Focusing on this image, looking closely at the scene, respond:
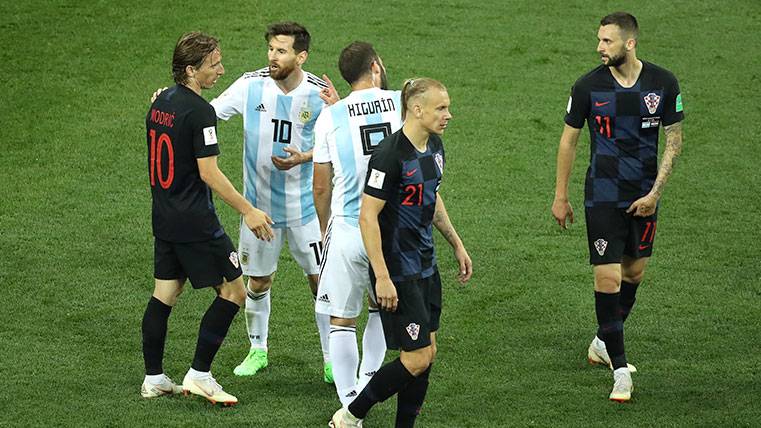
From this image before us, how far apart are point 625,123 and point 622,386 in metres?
1.51

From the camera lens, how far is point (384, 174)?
578cm

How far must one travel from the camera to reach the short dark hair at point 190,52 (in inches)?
255

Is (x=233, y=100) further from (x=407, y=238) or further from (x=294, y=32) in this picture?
(x=407, y=238)

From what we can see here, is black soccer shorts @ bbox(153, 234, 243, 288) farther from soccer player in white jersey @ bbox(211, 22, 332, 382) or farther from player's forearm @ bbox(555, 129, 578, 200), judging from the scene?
player's forearm @ bbox(555, 129, 578, 200)

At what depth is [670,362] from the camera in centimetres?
749

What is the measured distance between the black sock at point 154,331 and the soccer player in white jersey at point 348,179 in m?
0.91

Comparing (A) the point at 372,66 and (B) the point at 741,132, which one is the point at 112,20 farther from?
(A) the point at 372,66

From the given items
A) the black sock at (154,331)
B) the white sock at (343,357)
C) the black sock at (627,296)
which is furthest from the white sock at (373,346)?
the black sock at (627,296)

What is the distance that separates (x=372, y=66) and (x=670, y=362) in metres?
2.71

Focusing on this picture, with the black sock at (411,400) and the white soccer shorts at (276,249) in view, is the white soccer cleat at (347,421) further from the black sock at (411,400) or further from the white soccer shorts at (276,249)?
the white soccer shorts at (276,249)

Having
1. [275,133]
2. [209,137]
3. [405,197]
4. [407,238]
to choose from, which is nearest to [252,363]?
[275,133]

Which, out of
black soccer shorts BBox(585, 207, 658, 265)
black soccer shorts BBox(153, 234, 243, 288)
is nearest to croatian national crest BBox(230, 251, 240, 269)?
black soccer shorts BBox(153, 234, 243, 288)

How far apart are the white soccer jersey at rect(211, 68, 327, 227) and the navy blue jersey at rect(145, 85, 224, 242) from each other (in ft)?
2.16

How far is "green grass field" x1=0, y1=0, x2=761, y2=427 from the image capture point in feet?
22.8
